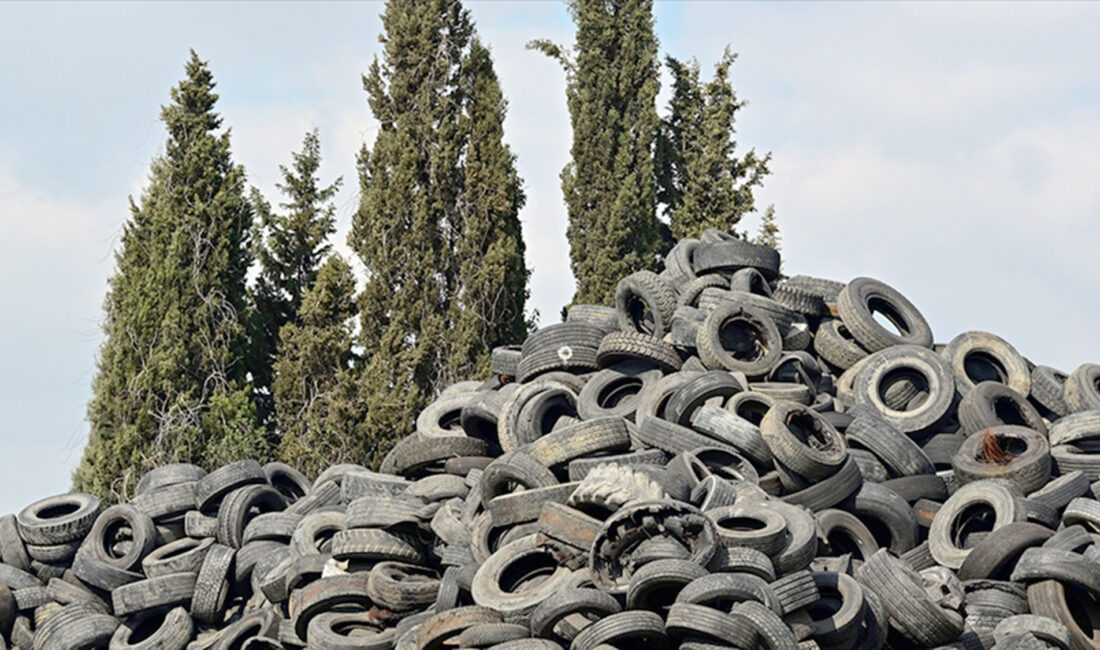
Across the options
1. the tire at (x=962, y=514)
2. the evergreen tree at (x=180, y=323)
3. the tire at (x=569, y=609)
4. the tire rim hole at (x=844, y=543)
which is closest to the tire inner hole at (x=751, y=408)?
the tire rim hole at (x=844, y=543)

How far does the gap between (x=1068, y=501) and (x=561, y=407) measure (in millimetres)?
5576

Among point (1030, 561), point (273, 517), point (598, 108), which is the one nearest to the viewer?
point (1030, 561)

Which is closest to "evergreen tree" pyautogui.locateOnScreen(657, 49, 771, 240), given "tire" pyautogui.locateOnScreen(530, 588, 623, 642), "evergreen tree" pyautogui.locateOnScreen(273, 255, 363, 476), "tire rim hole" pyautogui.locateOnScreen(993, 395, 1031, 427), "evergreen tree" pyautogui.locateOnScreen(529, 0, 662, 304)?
"evergreen tree" pyautogui.locateOnScreen(529, 0, 662, 304)

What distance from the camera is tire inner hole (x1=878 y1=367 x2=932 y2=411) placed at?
16062 mm

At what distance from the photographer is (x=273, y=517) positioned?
50.0 feet

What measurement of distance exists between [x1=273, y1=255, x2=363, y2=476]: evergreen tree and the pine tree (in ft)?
6.72

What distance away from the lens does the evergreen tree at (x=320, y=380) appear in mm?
24156

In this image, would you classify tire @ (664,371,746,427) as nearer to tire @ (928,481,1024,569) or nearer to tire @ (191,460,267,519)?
tire @ (928,481,1024,569)

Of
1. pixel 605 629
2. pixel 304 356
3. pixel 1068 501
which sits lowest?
pixel 605 629

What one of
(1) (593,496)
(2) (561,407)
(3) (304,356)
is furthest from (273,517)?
(3) (304,356)

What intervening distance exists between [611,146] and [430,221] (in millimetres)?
5011

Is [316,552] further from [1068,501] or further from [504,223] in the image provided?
[504,223]

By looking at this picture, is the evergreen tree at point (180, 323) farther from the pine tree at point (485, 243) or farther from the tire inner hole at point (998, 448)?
the tire inner hole at point (998, 448)

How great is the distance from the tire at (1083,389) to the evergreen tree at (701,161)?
40.1 feet
